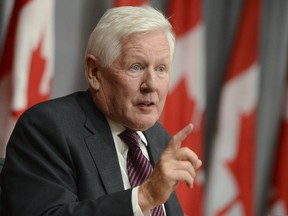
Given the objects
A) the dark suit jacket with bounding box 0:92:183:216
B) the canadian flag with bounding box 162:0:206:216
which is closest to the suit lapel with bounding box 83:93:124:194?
the dark suit jacket with bounding box 0:92:183:216

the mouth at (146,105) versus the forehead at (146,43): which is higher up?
the forehead at (146,43)

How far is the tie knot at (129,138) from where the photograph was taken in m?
2.09

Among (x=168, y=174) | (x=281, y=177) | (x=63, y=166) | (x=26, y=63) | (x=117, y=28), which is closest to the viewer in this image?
(x=168, y=174)

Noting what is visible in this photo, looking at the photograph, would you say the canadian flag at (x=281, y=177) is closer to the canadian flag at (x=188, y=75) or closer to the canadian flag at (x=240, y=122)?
the canadian flag at (x=240, y=122)

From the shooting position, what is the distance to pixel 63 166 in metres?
1.85

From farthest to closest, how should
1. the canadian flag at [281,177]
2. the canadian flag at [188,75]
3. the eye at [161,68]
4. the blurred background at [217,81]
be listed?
the canadian flag at [281,177] < the canadian flag at [188,75] < the blurred background at [217,81] < the eye at [161,68]

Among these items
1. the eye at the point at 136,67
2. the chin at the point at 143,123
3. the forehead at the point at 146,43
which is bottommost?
the chin at the point at 143,123

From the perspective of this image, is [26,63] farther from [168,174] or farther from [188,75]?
[168,174]

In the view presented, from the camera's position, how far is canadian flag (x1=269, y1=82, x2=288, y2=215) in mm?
3709

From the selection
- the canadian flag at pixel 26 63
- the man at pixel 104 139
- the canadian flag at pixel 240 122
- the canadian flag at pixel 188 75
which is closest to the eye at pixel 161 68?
the man at pixel 104 139

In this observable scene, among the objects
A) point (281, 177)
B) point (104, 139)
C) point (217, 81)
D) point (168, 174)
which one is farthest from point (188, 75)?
point (168, 174)

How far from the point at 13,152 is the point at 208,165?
2031 millimetres

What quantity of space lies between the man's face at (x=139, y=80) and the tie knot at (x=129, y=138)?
46mm

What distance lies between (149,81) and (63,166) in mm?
378
